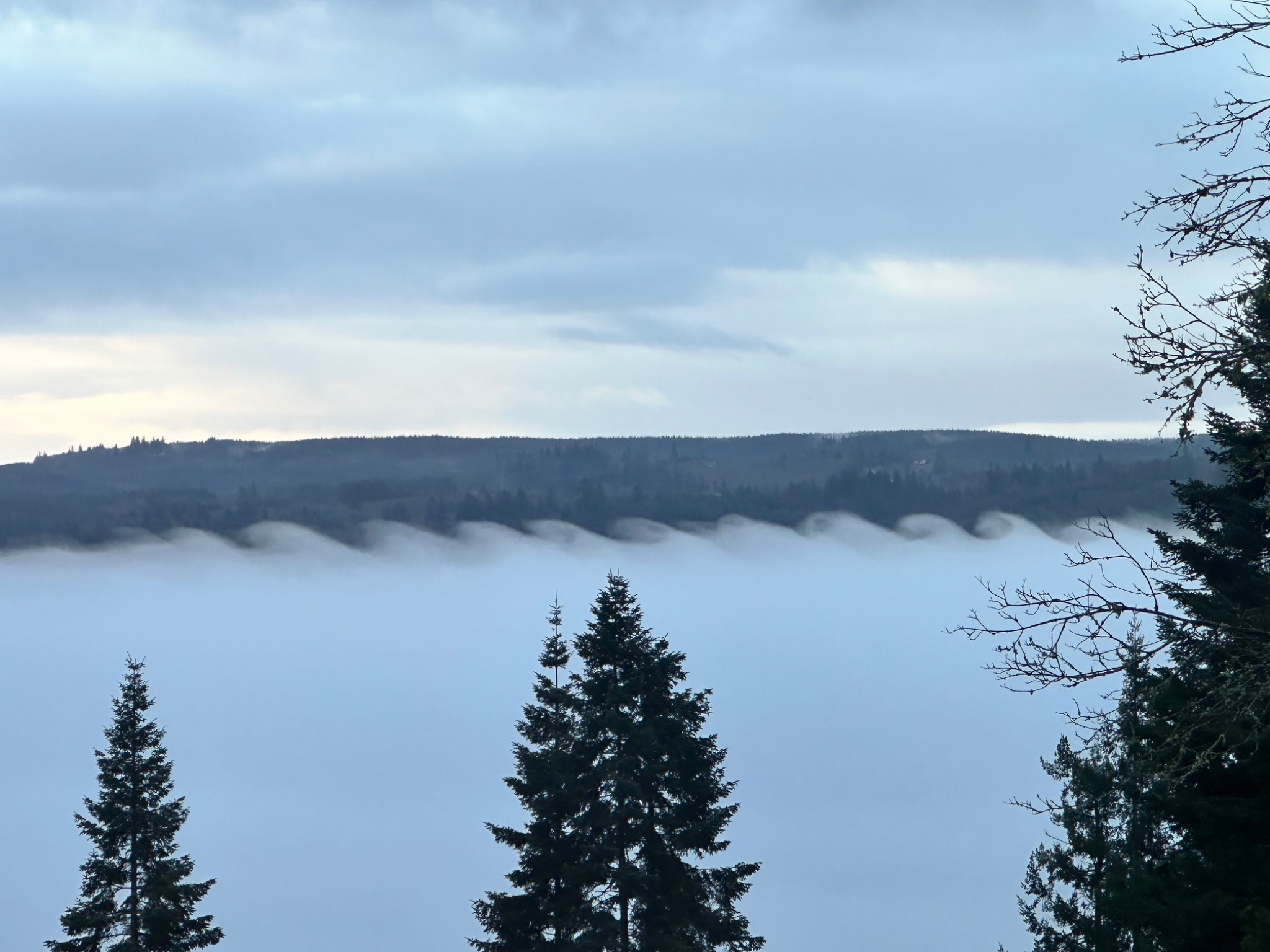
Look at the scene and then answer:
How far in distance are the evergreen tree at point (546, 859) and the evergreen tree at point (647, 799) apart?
0.29m

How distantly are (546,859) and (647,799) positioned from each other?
2.41 metres

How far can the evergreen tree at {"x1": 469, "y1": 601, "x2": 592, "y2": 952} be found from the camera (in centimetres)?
2661

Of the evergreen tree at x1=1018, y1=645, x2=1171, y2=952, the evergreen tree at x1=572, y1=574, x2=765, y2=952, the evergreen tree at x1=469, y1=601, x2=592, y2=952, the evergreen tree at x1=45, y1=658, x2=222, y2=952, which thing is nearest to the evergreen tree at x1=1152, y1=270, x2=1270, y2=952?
the evergreen tree at x1=1018, y1=645, x2=1171, y2=952

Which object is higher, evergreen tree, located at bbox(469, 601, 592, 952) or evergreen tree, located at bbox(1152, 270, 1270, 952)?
evergreen tree, located at bbox(1152, 270, 1270, 952)

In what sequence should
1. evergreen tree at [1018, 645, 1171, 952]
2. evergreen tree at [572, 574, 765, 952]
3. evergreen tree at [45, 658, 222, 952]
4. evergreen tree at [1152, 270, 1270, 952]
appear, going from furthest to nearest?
evergreen tree at [45, 658, 222, 952]
evergreen tree at [572, 574, 765, 952]
evergreen tree at [1018, 645, 1171, 952]
evergreen tree at [1152, 270, 1270, 952]

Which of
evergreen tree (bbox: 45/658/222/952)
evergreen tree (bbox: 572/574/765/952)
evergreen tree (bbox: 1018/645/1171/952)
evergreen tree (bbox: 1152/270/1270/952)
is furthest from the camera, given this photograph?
evergreen tree (bbox: 45/658/222/952)

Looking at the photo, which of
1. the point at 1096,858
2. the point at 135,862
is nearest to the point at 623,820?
the point at 1096,858

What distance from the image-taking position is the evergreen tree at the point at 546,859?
1048 inches

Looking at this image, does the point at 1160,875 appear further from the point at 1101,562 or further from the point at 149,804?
the point at 149,804

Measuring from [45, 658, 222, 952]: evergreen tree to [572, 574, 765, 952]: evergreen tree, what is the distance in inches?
278

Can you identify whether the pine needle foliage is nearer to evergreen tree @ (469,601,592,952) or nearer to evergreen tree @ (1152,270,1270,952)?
evergreen tree @ (469,601,592,952)

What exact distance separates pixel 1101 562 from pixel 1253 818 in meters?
5.32

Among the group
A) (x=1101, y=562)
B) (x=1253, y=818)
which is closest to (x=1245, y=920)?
(x=1253, y=818)

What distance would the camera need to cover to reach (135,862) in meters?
28.2
